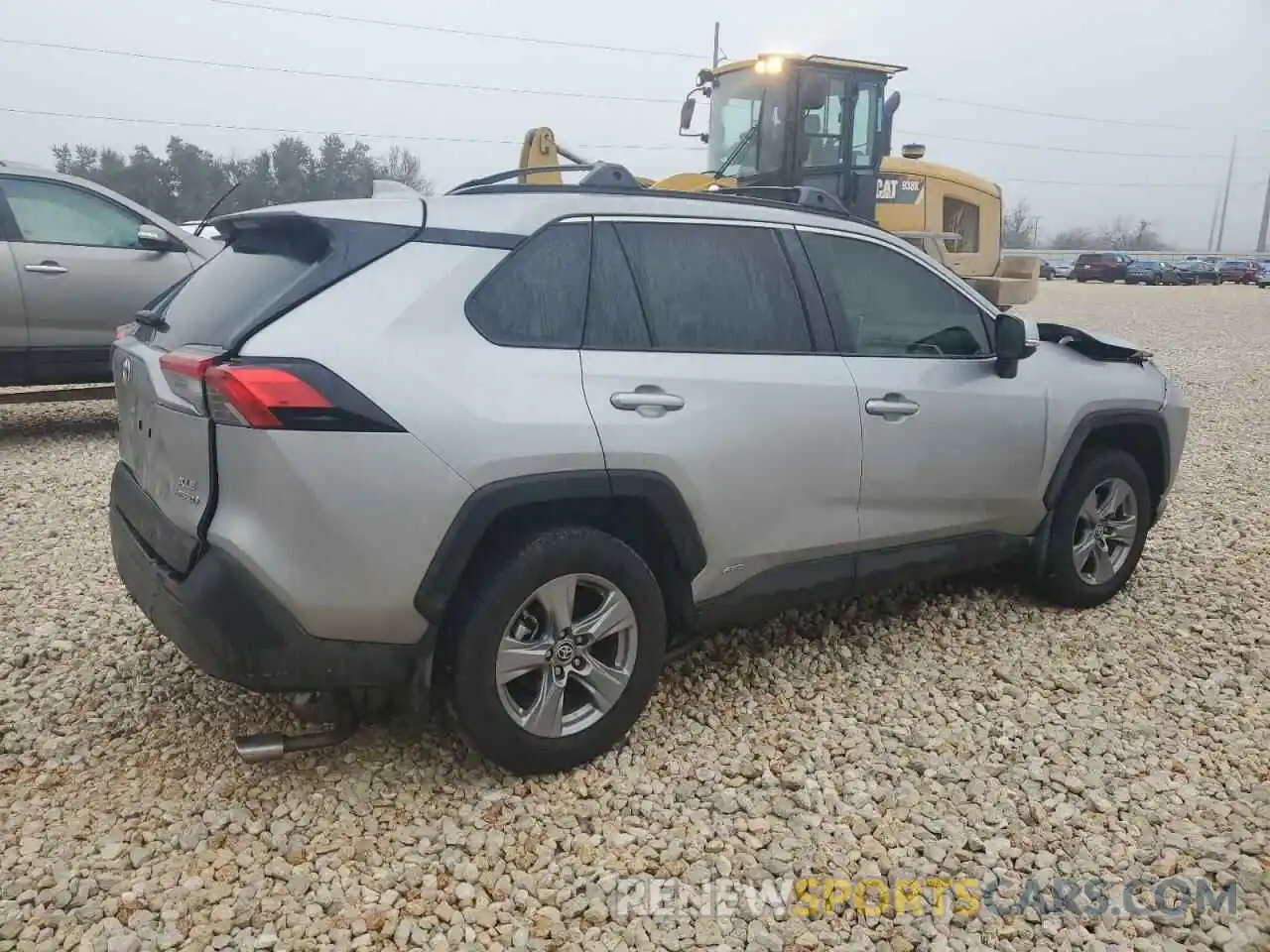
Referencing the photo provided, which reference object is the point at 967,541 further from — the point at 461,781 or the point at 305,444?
the point at 305,444

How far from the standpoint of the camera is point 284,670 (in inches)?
103

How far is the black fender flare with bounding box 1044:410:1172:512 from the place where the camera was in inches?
164

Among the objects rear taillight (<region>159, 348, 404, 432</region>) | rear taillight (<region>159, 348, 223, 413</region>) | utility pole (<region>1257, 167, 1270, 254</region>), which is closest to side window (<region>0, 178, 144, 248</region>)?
rear taillight (<region>159, 348, 223, 413</region>)

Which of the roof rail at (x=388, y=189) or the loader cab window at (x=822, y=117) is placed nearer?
the roof rail at (x=388, y=189)

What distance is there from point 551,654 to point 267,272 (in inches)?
54.0

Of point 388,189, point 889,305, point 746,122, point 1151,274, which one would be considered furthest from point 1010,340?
point 1151,274

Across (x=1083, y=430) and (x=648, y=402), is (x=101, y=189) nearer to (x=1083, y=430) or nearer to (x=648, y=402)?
(x=648, y=402)

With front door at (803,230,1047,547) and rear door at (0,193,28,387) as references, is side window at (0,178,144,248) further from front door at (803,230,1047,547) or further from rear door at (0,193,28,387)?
front door at (803,230,1047,547)

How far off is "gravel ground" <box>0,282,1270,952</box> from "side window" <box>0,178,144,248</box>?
11.6 feet

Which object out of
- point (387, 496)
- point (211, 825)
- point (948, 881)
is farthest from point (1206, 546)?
point (211, 825)

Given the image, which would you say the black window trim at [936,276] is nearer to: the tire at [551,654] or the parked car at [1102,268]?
the tire at [551,654]

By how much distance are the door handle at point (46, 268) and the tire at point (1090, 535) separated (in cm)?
654

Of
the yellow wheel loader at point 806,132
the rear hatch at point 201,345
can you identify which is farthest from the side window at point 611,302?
the yellow wheel loader at point 806,132

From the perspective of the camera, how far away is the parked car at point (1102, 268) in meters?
45.7
